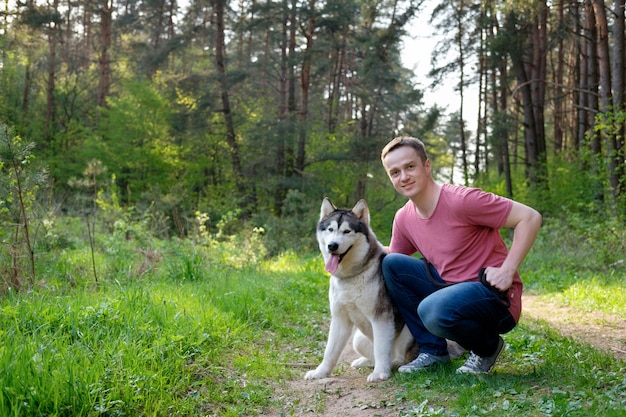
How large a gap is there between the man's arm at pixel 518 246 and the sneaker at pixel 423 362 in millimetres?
902

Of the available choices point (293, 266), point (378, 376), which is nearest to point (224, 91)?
point (293, 266)

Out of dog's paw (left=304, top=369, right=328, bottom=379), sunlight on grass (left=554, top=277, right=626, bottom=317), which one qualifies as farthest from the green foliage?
sunlight on grass (left=554, top=277, right=626, bottom=317)

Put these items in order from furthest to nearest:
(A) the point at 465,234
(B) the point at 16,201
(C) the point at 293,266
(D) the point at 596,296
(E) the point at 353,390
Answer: (C) the point at 293,266
(D) the point at 596,296
(B) the point at 16,201
(E) the point at 353,390
(A) the point at 465,234

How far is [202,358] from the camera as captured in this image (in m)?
3.92

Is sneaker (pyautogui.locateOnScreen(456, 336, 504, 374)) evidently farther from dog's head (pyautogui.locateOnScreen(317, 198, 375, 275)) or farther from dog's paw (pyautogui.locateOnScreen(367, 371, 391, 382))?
dog's head (pyautogui.locateOnScreen(317, 198, 375, 275))

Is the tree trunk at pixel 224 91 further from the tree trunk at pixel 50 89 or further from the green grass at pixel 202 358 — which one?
the green grass at pixel 202 358

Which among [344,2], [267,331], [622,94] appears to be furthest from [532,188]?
[267,331]

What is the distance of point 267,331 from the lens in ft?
17.6

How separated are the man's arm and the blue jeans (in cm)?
10

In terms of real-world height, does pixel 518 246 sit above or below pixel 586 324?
above

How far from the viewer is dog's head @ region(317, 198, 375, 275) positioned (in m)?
3.97

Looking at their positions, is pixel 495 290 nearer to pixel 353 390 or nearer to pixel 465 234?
pixel 465 234

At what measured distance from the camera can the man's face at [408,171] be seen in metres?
3.69

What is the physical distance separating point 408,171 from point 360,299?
1034 mm
